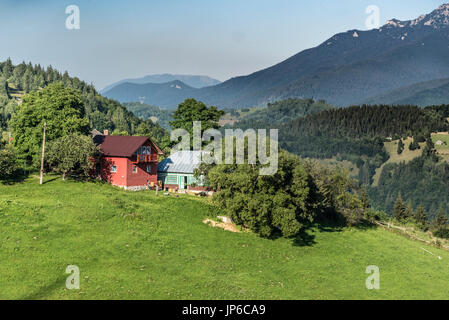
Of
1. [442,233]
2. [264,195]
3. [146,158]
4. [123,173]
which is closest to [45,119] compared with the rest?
[123,173]

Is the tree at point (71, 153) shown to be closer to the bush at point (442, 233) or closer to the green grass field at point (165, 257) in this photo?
the green grass field at point (165, 257)

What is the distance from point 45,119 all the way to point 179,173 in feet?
71.6

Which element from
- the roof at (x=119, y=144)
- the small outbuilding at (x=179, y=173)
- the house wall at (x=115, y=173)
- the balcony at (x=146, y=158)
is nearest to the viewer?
the house wall at (x=115, y=173)

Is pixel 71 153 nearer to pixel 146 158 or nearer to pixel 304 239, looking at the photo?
pixel 146 158

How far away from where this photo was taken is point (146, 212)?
42375mm

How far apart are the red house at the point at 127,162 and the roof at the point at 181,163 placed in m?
4.29

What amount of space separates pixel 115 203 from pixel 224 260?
15077 mm

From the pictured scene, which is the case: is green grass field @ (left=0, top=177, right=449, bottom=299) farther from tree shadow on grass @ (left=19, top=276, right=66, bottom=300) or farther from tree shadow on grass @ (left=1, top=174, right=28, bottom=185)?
Result: tree shadow on grass @ (left=1, top=174, right=28, bottom=185)

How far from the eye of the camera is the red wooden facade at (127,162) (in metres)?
56.5

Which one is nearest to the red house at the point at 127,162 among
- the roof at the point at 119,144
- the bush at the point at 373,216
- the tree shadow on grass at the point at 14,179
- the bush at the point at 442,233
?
the roof at the point at 119,144

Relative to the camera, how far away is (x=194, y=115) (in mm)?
79688

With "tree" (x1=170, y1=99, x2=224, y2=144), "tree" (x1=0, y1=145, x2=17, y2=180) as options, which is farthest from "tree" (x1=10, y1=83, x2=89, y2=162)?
"tree" (x1=170, y1=99, x2=224, y2=144)
